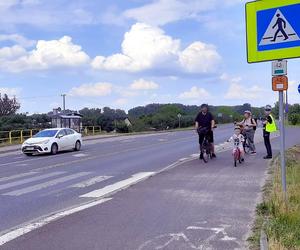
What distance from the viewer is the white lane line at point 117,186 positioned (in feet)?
34.6

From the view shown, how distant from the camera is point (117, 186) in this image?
38.3 ft

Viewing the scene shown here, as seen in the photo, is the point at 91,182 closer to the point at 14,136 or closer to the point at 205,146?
the point at 205,146

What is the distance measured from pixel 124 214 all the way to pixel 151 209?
0.60 metres

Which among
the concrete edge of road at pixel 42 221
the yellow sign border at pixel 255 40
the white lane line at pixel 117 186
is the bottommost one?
the white lane line at pixel 117 186

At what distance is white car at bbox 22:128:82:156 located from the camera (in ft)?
81.9

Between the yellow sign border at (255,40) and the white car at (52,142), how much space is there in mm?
18699

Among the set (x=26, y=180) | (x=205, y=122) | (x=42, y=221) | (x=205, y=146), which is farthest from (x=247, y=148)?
(x=42, y=221)

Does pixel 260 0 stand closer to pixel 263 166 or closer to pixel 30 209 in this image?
pixel 30 209

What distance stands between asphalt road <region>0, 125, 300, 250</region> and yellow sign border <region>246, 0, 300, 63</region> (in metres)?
2.54

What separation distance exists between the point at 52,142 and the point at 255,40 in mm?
19102

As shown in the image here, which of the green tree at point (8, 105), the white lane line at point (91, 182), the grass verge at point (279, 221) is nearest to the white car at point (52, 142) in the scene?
the white lane line at point (91, 182)

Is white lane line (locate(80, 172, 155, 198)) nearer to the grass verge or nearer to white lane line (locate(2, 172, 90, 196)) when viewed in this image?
white lane line (locate(2, 172, 90, 196))

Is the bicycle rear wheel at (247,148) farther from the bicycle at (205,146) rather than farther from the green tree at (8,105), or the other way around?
the green tree at (8,105)

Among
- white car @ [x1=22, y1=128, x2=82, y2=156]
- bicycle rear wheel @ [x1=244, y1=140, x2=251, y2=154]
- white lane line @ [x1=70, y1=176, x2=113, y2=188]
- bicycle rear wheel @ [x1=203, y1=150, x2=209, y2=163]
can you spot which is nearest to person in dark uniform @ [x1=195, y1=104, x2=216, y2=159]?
bicycle rear wheel @ [x1=203, y1=150, x2=209, y2=163]
